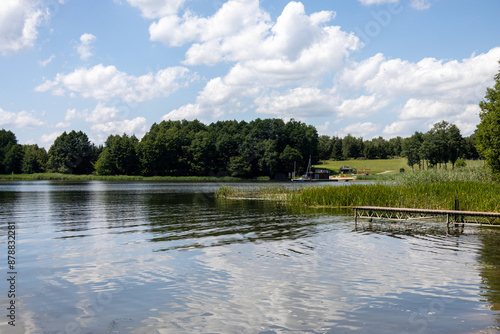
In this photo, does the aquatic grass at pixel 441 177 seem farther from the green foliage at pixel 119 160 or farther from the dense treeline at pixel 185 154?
the green foliage at pixel 119 160

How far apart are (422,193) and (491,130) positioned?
15.6 metres

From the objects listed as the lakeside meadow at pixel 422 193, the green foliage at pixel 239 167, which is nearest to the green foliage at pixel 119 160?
the green foliage at pixel 239 167

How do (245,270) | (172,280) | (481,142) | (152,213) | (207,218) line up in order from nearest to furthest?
(172,280), (245,270), (207,218), (152,213), (481,142)

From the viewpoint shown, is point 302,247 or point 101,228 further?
point 101,228

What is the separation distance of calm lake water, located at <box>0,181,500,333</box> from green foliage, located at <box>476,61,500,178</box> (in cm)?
1961

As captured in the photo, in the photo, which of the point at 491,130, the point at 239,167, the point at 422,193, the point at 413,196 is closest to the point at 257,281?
the point at 413,196

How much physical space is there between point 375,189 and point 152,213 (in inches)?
709

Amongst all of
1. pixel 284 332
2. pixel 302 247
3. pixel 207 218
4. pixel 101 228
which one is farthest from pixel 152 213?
pixel 284 332

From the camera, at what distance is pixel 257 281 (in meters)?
11.0

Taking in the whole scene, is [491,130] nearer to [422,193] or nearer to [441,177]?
[441,177]

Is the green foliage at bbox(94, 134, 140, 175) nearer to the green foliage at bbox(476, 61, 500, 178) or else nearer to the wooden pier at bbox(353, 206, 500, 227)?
the green foliage at bbox(476, 61, 500, 178)

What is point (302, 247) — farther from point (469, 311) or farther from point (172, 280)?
point (469, 311)

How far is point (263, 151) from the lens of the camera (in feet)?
471

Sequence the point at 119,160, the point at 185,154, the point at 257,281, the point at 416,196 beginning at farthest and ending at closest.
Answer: the point at 185,154, the point at 119,160, the point at 416,196, the point at 257,281
